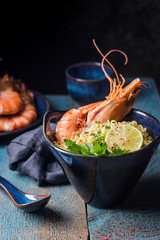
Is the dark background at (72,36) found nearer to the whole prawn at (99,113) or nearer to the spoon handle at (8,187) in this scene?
the whole prawn at (99,113)

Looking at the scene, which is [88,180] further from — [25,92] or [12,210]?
[25,92]

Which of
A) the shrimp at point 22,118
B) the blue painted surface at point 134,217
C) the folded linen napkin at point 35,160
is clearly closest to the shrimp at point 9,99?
the shrimp at point 22,118

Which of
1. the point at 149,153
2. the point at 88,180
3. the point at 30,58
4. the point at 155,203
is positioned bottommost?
the point at 30,58

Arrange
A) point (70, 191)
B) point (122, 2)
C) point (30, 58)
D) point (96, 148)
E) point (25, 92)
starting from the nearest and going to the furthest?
point (96, 148) < point (70, 191) < point (25, 92) < point (122, 2) < point (30, 58)

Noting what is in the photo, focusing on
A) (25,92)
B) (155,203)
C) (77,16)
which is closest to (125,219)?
(155,203)

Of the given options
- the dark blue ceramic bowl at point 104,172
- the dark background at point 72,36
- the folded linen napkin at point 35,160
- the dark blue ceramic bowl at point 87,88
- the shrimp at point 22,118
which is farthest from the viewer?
the dark background at point 72,36

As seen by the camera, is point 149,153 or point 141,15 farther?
point 141,15
